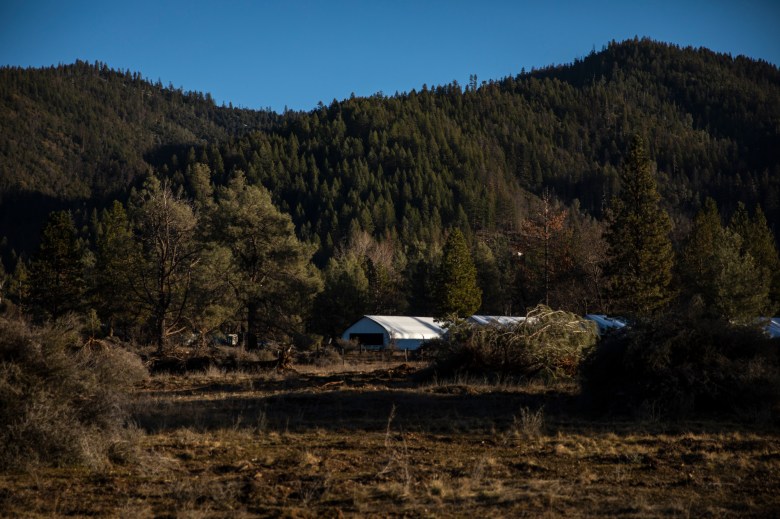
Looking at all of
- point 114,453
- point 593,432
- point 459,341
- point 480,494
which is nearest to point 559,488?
point 480,494

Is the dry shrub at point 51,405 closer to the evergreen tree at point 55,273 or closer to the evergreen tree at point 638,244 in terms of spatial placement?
the evergreen tree at point 638,244

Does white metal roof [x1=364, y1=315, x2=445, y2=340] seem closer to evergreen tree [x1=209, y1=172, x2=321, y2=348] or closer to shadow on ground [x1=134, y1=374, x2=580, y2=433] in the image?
evergreen tree [x1=209, y1=172, x2=321, y2=348]

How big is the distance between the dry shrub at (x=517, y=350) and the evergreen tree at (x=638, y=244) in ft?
85.1

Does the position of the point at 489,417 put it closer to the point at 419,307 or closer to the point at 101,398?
the point at 101,398

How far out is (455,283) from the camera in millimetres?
60188

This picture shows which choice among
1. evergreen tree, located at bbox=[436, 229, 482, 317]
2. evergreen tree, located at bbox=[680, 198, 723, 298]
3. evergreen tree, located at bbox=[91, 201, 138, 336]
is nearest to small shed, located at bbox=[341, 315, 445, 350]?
evergreen tree, located at bbox=[436, 229, 482, 317]

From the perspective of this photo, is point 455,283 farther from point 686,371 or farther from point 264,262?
point 686,371

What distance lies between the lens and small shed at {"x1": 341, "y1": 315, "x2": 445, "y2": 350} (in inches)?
2148

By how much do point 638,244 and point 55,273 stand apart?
42561 mm

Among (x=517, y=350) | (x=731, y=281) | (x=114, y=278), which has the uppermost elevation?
(x=731, y=281)

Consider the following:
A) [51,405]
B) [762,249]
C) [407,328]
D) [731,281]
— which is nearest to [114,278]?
[407,328]

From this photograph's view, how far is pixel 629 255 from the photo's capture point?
159ft

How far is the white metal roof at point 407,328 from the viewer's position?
54688 millimetres

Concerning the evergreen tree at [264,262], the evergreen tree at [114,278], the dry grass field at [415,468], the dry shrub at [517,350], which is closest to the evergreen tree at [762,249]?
the evergreen tree at [264,262]
